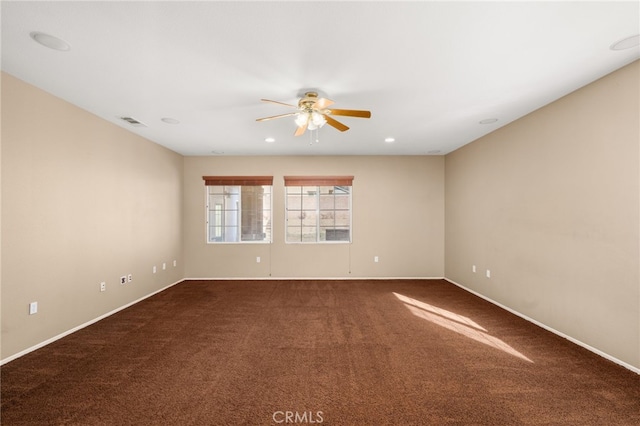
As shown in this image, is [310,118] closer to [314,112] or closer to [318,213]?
[314,112]

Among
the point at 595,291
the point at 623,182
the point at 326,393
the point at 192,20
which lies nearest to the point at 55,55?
the point at 192,20

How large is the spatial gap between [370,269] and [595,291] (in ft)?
11.8

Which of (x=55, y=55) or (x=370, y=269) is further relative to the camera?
(x=370, y=269)

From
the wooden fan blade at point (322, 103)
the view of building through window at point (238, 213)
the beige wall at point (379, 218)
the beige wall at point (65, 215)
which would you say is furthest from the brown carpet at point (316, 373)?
the wooden fan blade at point (322, 103)

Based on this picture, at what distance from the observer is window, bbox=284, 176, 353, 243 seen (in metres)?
5.94

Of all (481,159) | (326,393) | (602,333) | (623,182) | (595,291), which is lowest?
(326,393)

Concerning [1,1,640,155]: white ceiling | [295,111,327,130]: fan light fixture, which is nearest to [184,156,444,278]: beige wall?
[1,1,640,155]: white ceiling

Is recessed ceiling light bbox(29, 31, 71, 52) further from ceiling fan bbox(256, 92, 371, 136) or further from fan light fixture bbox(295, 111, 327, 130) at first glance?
fan light fixture bbox(295, 111, 327, 130)

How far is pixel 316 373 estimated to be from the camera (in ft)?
7.64

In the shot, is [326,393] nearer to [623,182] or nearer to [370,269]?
[623,182]

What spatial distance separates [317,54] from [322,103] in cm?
46

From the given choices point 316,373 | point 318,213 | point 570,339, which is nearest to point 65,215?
point 316,373

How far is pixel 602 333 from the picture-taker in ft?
8.52

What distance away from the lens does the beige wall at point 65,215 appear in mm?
2541
